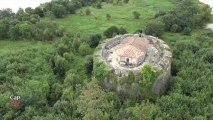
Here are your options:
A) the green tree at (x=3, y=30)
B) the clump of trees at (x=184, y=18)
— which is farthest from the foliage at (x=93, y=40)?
the green tree at (x=3, y=30)

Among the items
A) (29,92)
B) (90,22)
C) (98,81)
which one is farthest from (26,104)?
(90,22)

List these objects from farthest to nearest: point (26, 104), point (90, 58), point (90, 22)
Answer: point (90, 22)
point (90, 58)
point (26, 104)

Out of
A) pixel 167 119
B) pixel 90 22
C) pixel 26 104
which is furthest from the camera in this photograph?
pixel 90 22

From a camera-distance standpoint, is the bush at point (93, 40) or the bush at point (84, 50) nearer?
the bush at point (84, 50)

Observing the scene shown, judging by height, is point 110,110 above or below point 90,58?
below

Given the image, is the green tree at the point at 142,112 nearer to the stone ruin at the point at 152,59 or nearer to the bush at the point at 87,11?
the stone ruin at the point at 152,59

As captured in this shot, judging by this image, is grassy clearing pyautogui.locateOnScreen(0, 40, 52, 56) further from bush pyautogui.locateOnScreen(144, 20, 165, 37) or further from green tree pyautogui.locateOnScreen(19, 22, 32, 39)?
bush pyautogui.locateOnScreen(144, 20, 165, 37)

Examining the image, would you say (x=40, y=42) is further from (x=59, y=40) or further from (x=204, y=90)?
(x=204, y=90)
